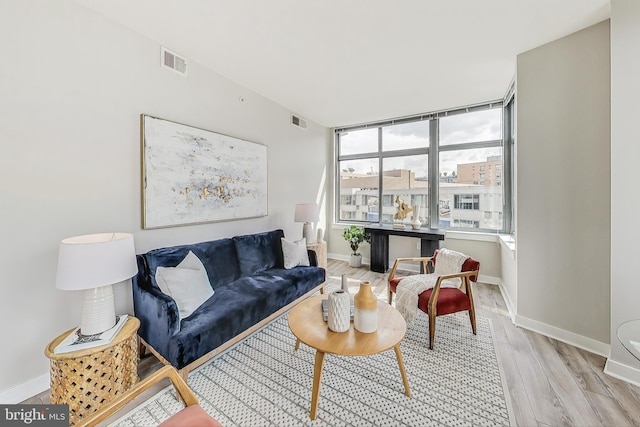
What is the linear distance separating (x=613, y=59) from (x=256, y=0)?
107 inches

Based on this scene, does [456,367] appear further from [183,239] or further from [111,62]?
[111,62]

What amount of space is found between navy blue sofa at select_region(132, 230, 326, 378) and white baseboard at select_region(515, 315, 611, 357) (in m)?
2.23

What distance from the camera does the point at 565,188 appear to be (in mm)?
2387

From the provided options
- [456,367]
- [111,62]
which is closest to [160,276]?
[111,62]

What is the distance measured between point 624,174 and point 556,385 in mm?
1602

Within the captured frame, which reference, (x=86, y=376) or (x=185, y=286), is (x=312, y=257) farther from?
(x=86, y=376)

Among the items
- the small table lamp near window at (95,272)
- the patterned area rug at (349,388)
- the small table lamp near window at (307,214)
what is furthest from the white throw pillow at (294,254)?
the small table lamp near window at (95,272)

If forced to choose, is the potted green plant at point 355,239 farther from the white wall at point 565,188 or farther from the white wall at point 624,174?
the white wall at point 624,174

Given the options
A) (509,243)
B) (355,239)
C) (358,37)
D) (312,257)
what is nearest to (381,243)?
(355,239)

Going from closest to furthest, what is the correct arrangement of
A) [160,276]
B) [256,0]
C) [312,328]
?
[312,328], [256,0], [160,276]

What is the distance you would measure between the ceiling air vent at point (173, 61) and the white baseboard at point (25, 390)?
108 inches

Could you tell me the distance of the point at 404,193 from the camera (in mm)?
4840

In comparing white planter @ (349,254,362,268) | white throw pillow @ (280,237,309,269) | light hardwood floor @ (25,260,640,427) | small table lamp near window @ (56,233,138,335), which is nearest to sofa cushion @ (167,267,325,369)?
white throw pillow @ (280,237,309,269)

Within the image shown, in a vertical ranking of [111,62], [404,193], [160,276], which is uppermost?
[111,62]
